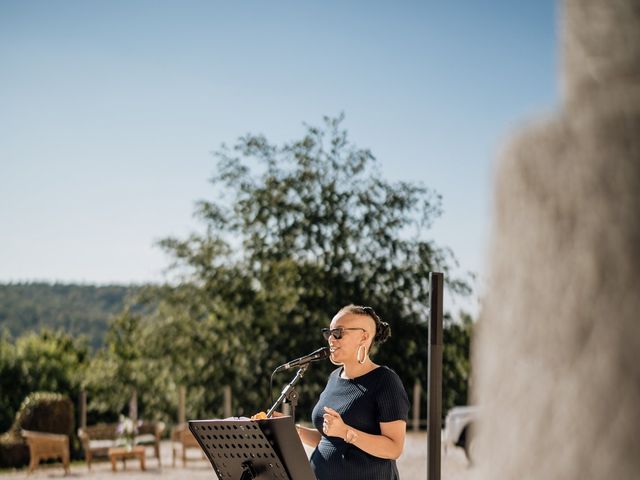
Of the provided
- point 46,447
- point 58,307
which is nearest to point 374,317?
point 46,447

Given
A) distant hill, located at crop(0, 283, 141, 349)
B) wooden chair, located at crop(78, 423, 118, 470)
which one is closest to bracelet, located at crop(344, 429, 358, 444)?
wooden chair, located at crop(78, 423, 118, 470)

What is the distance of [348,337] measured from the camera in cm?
379

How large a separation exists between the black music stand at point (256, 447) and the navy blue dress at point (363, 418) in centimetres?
42

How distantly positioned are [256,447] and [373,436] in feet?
2.05

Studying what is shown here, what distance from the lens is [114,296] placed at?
2963 inches

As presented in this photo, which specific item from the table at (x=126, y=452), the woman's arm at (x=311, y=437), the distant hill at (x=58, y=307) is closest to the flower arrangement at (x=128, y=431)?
the table at (x=126, y=452)

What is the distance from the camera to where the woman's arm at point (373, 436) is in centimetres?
363

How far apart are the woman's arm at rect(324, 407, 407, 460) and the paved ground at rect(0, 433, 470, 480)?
32.4ft

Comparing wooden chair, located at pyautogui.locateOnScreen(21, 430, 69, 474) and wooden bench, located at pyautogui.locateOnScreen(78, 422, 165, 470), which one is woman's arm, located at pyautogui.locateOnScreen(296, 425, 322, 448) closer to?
wooden chair, located at pyautogui.locateOnScreen(21, 430, 69, 474)

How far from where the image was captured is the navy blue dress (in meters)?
3.74

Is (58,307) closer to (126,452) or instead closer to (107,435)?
(107,435)

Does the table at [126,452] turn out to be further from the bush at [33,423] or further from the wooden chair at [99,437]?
the bush at [33,423]

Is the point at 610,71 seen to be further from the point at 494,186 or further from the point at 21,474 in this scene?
the point at 21,474

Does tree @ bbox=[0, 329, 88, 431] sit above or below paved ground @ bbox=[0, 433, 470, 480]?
above
